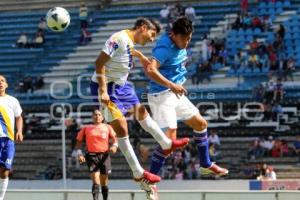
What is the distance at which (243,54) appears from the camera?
30.2 metres

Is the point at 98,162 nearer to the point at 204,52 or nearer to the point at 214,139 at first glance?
the point at 214,139

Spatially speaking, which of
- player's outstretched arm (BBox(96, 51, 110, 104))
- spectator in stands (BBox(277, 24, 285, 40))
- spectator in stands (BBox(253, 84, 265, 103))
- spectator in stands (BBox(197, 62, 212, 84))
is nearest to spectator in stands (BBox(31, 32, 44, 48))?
spectator in stands (BBox(197, 62, 212, 84))

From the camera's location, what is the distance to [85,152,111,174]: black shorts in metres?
16.7

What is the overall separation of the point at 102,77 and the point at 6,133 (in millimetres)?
2738

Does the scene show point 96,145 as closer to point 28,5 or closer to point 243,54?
point 243,54

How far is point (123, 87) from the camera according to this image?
11.4 m

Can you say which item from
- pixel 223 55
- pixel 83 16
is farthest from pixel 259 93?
pixel 83 16

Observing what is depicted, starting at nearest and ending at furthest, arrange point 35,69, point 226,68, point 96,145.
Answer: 1. point 96,145
2. point 226,68
3. point 35,69

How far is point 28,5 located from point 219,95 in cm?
1238

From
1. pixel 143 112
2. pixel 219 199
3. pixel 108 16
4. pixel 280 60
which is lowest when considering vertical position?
pixel 219 199

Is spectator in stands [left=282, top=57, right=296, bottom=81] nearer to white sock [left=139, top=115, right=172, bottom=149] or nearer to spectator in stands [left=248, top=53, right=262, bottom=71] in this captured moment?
spectator in stands [left=248, top=53, right=262, bottom=71]

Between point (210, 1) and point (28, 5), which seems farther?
point (28, 5)

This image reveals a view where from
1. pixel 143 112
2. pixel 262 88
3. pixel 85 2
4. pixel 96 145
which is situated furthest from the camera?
pixel 85 2

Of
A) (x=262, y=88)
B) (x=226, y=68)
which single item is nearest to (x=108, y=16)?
(x=226, y=68)
